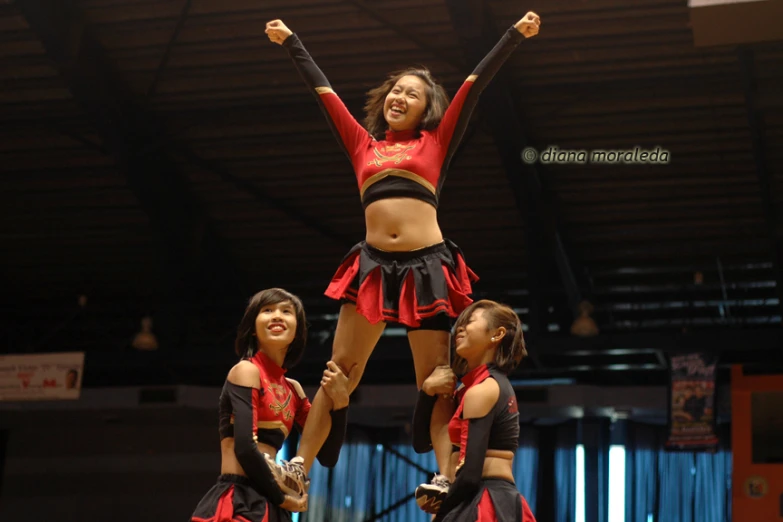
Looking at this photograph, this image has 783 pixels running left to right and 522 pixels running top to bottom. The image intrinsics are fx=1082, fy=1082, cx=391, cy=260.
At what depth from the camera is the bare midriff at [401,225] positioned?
155 inches

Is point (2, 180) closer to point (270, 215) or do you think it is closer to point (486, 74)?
point (270, 215)

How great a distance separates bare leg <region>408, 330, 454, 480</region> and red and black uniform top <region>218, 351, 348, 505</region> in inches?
13.1

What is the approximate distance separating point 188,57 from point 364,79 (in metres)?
1.56

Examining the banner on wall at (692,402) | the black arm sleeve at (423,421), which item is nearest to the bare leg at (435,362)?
the black arm sleeve at (423,421)

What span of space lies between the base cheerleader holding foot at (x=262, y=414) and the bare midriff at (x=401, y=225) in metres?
0.41

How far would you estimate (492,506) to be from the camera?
3.39 meters

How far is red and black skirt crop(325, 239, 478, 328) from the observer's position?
3.85 m

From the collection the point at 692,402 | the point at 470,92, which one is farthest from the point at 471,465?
the point at 692,402

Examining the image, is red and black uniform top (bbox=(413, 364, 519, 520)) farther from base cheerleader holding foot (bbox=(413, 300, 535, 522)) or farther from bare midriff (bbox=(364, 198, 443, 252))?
bare midriff (bbox=(364, 198, 443, 252))

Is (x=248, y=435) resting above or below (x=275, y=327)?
below

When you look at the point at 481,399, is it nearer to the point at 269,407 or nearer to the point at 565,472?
the point at 269,407

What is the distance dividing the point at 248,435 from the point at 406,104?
1.41m

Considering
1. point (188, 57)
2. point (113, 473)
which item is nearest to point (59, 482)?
point (113, 473)

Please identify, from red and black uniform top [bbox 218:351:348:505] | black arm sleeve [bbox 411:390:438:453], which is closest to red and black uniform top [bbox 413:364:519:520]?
black arm sleeve [bbox 411:390:438:453]
